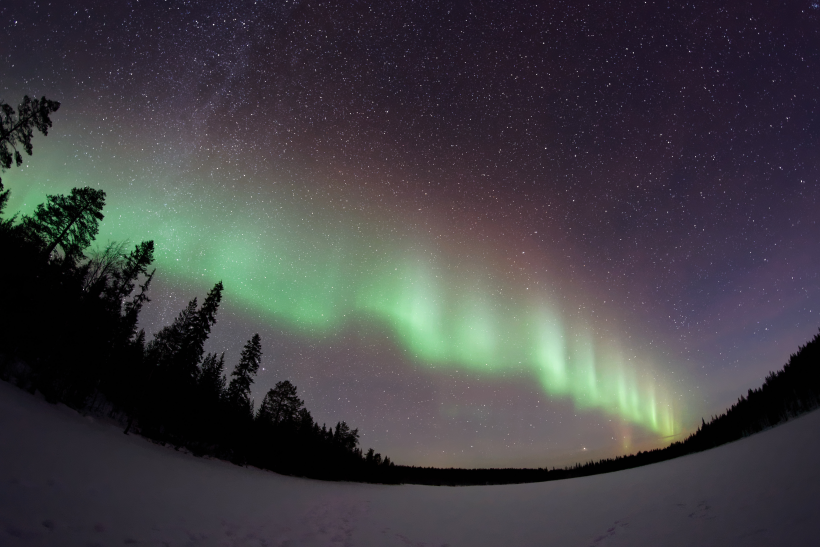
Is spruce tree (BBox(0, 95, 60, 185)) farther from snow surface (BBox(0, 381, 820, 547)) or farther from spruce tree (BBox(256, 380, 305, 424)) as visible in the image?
spruce tree (BBox(256, 380, 305, 424))

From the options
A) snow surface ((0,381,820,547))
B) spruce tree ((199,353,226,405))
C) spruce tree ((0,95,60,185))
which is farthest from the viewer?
spruce tree ((199,353,226,405))

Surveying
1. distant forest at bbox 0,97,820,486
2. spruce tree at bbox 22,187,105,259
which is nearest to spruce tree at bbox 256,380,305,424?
distant forest at bbox 0,97,820,486

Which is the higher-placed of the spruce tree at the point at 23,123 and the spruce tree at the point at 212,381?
the spruce tree at the point at 23,123

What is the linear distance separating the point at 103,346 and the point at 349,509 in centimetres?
3261

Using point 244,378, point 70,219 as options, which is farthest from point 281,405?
point 70,219

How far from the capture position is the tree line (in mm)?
22828

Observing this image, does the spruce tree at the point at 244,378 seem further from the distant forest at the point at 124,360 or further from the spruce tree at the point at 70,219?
the spruce tree at the point at 70,219

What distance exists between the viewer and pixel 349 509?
17.1m

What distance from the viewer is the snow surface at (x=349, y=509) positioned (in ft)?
21.7

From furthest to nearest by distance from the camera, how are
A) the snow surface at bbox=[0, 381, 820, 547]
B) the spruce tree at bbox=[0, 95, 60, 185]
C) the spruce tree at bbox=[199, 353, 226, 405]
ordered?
the spruce tree at bbox=[199, 353, 226, 405] → the spruce tree at bbox=[0, 95, 60, 185] → the snow surface at bbox=[0, 381, 820, 547]

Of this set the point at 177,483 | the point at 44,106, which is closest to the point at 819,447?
the point at 177,483

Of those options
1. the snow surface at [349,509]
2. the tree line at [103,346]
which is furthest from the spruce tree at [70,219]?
the snow surface at [349,509]

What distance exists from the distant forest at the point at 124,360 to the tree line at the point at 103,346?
0.33 ft

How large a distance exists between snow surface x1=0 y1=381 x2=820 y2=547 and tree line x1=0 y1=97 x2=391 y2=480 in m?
10.8
